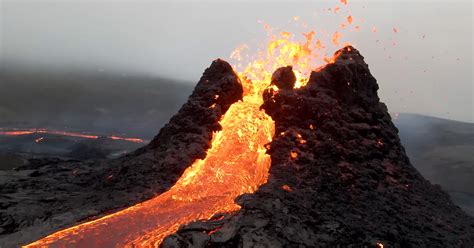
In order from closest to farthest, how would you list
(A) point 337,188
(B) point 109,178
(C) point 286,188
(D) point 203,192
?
1. (C) point 286,188
2. (D) point 203,192
3. (A) point 337,188
4. (B) point 109,178

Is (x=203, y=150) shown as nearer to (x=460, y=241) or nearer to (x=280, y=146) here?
(x=280, y=146)

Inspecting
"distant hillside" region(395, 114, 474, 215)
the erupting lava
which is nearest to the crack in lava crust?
the erupting lava

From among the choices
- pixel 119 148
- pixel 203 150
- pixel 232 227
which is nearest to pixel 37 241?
pixel 232 227

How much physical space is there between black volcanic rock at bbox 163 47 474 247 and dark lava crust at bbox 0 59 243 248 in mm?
2745

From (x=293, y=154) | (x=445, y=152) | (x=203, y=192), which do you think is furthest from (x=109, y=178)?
(x=445, y=152)

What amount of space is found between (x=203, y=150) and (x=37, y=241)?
658 cm

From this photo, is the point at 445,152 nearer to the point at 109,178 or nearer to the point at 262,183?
the point at 262,183

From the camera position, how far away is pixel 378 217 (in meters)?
11.4

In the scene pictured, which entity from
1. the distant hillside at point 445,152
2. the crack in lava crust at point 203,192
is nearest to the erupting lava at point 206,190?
the crack in lava crust at point 203,192

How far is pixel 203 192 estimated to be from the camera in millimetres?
11992

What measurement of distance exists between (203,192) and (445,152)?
63996mm

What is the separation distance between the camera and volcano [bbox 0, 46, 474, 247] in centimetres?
978

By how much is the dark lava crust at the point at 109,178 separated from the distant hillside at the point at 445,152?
86.5 ft

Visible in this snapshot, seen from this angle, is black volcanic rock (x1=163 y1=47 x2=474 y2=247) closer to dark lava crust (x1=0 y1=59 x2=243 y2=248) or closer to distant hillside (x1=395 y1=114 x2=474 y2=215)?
dark lava crust (x1=0 y1=59 x2=243 y2=248)
